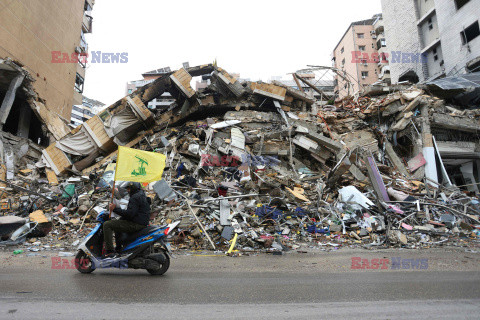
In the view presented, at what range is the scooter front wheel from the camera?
14.6ft

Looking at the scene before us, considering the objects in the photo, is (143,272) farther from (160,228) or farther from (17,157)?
(17,157)

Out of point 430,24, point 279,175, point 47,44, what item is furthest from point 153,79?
point 279,175

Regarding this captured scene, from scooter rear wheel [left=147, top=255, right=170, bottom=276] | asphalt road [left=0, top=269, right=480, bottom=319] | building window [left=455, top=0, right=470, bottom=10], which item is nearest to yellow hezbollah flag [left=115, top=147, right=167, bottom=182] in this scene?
scooter rear wheel [left=147, top=255, right=170, bottom=276]

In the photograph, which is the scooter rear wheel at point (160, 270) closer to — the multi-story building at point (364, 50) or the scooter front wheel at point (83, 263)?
the scooter front wheel at point (83, 263)

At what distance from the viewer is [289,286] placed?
12.5 ft

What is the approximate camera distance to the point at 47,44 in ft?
67.4

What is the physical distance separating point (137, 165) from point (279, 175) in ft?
28.5

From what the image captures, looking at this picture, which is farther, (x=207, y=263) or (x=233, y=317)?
(x=207, y=263)

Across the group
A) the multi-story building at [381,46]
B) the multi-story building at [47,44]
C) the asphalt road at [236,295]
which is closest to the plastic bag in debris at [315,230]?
the asphalt road at [236,295]

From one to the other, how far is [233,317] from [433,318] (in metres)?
1.91

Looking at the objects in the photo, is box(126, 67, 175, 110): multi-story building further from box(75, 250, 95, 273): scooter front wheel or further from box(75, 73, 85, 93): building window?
box(75, 250, 95, 273): scooter front wheel

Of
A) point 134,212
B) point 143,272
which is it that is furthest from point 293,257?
point 134,212

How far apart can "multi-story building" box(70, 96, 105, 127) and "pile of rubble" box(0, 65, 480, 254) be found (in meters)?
55.3

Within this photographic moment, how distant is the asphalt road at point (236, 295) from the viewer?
268 cm
